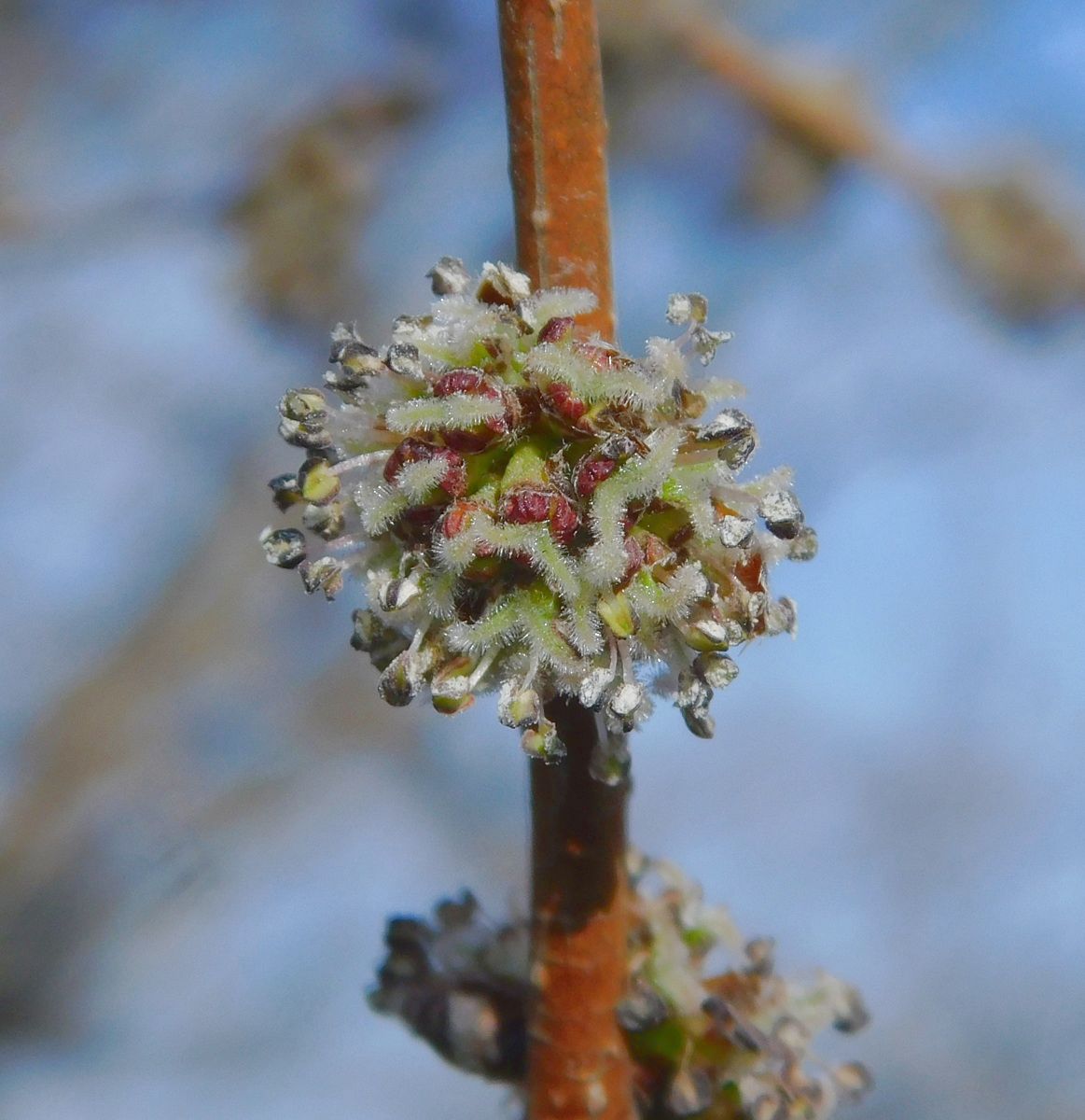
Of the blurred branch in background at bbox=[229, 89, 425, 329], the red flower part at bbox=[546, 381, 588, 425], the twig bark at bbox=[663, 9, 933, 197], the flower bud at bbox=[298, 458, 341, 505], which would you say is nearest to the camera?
the red flower part at bbox=[546, 381, 588, 425]

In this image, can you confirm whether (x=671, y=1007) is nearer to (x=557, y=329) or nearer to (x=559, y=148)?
(x=557, y=329)

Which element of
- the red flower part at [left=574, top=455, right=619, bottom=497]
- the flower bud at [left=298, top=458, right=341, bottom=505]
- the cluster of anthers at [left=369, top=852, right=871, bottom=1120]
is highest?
the flower bud at [left=298, top=458, right=341, bottom=505]

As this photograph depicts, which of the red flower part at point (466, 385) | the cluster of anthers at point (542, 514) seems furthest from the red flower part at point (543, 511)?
the red flower part at point (466, 385)

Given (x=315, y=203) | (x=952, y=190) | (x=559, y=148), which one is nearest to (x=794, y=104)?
(x=952, y=190)

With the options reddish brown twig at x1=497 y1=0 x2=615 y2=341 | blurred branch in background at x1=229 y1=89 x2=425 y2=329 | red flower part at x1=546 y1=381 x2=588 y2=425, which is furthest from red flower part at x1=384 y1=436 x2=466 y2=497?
blurred branch in background at x1=229 y1=89 x2=425 y2=329

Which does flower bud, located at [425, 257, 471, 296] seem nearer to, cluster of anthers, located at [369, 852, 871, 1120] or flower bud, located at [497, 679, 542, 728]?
flower bud, located at [497, 679, 542, 728]

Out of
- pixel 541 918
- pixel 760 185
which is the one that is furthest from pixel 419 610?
pixel 760 185

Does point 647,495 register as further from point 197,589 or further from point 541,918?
point 197,589
